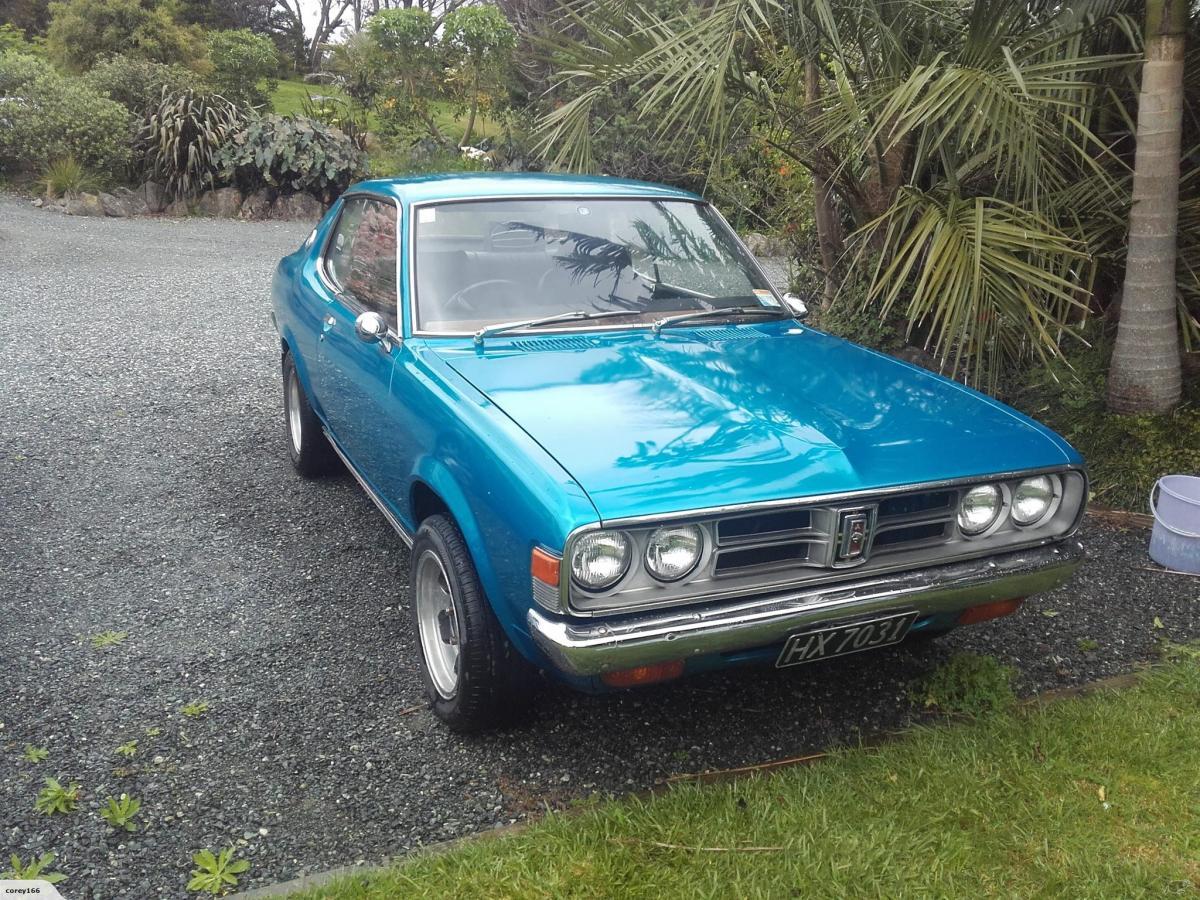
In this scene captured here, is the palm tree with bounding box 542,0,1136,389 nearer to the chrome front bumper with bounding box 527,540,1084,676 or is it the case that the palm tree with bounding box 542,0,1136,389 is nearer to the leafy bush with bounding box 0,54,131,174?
the chrome front bumper with bounding box 527,540,1084,676

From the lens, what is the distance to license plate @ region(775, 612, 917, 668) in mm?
2652

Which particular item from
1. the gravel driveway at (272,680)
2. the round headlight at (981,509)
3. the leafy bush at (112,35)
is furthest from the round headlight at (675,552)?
the leafy bush at (112,35)

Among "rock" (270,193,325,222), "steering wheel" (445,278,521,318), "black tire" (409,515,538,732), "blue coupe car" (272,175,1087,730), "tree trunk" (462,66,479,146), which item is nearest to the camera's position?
"blue coupe car" (272,175,1087,730)

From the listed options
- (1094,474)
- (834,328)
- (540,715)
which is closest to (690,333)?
(540,715)

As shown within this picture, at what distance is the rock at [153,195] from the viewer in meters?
14.3

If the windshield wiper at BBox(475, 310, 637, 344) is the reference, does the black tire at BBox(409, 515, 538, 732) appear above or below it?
below

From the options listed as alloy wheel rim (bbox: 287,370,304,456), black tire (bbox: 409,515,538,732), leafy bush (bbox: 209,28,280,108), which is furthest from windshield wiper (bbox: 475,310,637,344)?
leafy bush (bbox: 209,28,280,108)

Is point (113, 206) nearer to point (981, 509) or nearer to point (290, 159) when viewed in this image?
point (290, 159)

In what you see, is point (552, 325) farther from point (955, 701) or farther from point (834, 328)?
point (834, 328)

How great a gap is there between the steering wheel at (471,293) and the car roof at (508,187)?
0.42 meters

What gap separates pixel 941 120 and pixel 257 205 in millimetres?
11620

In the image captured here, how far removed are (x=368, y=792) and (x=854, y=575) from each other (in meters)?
1.47

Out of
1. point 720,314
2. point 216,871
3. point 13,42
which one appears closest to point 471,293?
point 720,314

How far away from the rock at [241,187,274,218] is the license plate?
13592 millimetres
